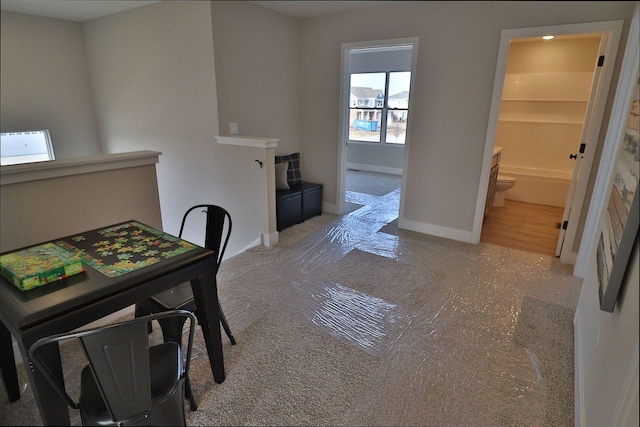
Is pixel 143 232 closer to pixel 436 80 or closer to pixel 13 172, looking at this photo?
pixel 13 172

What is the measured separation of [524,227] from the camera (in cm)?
344

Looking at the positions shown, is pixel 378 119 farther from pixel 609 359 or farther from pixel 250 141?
pixel 609 359

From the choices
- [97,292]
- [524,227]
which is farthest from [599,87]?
[97,292]

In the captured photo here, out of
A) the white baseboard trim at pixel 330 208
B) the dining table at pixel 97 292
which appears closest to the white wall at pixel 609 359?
the dining table at pixel 97 292

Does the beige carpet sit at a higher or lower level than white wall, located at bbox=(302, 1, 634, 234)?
lower

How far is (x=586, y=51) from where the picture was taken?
12.5ft

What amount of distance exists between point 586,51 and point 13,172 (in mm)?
5200

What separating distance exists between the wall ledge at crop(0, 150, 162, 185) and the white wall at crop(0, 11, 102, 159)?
2777 mm

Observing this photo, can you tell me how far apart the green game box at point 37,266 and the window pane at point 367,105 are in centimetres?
524

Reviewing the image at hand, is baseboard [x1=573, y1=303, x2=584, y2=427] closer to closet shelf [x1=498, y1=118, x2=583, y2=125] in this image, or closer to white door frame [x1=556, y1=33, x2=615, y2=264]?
white door frame [x1=556, y1=33, x2=615, y2=264]

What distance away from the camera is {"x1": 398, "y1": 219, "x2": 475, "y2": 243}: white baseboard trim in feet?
10.1

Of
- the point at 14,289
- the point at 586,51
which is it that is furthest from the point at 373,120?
the point at 14,289

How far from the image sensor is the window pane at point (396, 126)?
5.88m

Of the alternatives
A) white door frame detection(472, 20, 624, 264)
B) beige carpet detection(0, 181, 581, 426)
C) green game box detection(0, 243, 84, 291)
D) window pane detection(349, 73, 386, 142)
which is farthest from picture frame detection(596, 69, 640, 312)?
window pane detection(349, 73, 386, 142)
